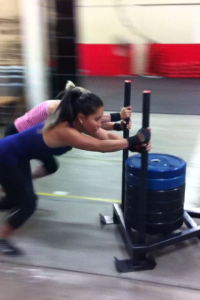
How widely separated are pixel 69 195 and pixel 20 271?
1.33 metres

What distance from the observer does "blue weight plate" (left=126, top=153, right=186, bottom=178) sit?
8.45 feet

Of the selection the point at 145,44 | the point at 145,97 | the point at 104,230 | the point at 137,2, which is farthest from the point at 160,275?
the point at 137,2

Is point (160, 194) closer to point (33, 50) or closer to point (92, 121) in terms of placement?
point (92, 121)

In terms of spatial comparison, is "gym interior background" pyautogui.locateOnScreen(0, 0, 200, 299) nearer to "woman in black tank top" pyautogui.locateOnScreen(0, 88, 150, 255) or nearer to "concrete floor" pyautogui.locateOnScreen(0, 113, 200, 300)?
"concrete floor" pyautogui.locateOnScreen(0, 113, 200, 300)

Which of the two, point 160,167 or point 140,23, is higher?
point 140,23

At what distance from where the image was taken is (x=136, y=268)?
2.53 meters

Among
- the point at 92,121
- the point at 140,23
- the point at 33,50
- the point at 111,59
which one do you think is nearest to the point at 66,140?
the point at 92,121

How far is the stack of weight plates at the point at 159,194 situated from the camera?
2.59m

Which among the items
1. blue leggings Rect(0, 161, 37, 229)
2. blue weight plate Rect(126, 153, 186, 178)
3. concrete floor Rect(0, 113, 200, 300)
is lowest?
concrete floor Rect(0, 113, 200, 300)

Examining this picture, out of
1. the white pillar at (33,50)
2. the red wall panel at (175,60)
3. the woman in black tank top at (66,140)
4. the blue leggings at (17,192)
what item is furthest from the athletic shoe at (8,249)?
the red wall panel at (175,60)

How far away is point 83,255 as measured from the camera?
272 centimetres

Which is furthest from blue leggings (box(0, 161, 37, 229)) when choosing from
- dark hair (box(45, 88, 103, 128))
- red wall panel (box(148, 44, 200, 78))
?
red wall panel (box(148, 44, 200, 78))

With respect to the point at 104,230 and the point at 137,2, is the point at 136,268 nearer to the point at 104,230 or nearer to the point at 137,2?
the point at 104,230

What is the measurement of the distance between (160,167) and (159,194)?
7.8 inches
